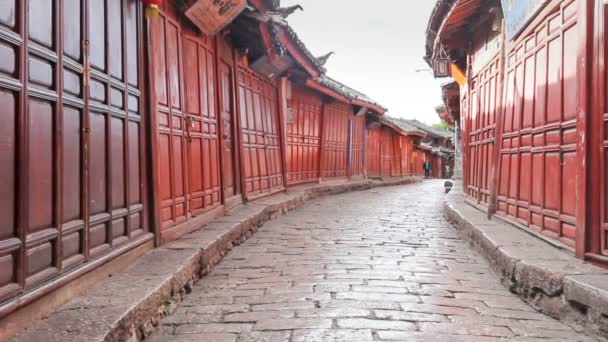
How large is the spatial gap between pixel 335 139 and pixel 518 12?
11724 millimetres

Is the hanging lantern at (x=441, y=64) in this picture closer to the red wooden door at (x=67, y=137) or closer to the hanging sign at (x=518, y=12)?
the hanging sign at (x=518, y=12)

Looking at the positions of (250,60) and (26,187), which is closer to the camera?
(26,187)

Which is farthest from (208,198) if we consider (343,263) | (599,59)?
(599,59)

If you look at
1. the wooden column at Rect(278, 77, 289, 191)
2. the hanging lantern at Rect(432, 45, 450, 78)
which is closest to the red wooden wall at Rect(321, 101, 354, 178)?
the wooden column at Rect(278, 77, 289, 191)

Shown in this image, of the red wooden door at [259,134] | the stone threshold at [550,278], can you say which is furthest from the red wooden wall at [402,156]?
the stone threshold at [550,278]

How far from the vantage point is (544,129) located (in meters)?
6.12

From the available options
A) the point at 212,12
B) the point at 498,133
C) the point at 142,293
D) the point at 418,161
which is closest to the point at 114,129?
the point at 142,293

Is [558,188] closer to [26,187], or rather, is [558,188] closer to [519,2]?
[519,2]

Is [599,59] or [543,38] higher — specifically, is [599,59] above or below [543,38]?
below

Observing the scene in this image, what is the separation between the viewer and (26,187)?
3129 millimetres

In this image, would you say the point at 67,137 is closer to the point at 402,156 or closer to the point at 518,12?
the point at 518,12

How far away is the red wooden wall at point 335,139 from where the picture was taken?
686 inches

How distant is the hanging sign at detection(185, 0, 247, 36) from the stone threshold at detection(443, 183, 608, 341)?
4365mm

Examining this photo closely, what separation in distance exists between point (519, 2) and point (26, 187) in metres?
5.93
